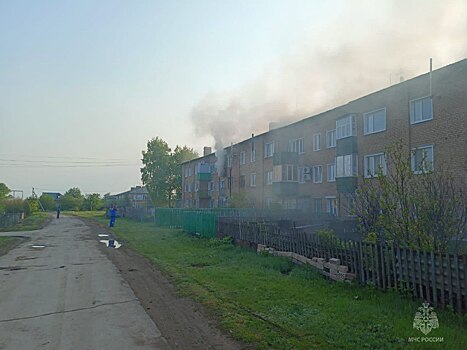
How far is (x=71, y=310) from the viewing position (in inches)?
297

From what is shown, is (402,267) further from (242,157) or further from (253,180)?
(242,157)

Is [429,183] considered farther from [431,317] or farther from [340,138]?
[340,138]

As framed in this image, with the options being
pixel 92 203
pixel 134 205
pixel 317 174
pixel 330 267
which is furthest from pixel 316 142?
pixel 92 203

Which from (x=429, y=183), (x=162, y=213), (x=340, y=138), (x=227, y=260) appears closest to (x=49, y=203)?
(x=162, y=213)

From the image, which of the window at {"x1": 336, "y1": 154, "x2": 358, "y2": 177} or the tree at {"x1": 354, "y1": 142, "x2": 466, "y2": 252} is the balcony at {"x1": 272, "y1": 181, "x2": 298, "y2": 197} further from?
the tree at {"x1": 354, "y1": 142, "x2": 466, "y2": 252}

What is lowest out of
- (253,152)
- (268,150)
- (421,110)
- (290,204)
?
(290,204)

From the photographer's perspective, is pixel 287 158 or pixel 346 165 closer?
pixel 346 165

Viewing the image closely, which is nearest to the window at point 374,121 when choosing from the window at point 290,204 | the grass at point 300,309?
the window at point 290,204

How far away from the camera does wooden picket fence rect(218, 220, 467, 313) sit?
22.3ft

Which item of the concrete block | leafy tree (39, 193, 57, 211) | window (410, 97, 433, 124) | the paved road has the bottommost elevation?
the paved road

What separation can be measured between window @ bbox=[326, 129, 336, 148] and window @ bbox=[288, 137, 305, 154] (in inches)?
139

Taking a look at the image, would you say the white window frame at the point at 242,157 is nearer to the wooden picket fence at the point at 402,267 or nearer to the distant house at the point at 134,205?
the distant house at the point at 134,205

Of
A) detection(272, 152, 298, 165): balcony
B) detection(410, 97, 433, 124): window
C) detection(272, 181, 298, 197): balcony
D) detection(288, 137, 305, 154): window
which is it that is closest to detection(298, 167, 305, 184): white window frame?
detection(272, 181, 298, 197): balcony

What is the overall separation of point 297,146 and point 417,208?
27.4 m
